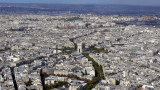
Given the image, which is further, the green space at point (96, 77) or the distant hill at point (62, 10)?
the distant hill at point (62, 10)

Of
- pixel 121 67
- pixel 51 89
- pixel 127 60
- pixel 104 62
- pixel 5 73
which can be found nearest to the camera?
pixel 51 89

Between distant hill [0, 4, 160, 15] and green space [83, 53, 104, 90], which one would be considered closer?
green space [83, 53, 104, 90]

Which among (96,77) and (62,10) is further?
(62,10)

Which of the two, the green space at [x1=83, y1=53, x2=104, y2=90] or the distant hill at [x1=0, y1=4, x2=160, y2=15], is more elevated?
the green space at [x1=83, y1=53, x2=104, y2=90]

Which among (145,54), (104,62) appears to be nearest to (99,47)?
(145,54)

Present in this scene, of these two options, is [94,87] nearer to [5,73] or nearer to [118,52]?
[5,73]

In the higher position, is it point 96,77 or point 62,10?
point 96,77

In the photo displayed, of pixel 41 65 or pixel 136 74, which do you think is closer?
pixel 136 74

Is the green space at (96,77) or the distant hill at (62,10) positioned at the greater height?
the green space at (96,77)

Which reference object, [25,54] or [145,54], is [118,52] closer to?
[145,54]

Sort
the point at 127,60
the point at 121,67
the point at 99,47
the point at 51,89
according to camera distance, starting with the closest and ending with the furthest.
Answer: the point at 51,89 < the point at 121,67 < the point at 127,60 < the point at 99,47
